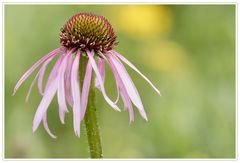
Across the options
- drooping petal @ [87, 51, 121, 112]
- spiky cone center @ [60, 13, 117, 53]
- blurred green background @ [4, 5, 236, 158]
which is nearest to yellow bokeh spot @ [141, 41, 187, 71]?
blurred green background @ [4, 5, 236, 158]

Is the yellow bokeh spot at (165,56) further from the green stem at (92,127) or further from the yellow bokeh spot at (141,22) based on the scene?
the green stem at (92,127)

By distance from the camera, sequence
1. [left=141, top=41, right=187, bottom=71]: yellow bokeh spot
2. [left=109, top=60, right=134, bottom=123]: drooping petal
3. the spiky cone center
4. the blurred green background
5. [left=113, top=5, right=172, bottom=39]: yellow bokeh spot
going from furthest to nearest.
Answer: [left=113, top=5, right=172, bottom=39]: yellow bokeh spot < [left=141, top=41, right=187, bottom=71]: yellow bokeh spot < the blurred green background < the spiky cone center < [left=109, top=60, right=134, bottom=123]: drooping petal

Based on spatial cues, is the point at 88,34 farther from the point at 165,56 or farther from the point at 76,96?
the point at 165,56

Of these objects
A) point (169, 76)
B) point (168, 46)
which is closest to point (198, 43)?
point (168, 46)

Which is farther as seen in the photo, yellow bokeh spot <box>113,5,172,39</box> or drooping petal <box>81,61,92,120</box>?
yellow bokeh spot <box>113,5,172,39</box>

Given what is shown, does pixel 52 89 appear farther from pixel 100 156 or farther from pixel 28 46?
pixel 28 46

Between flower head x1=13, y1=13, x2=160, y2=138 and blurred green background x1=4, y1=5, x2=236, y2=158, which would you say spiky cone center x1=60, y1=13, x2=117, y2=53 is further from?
blurred green background x1=4, y1=5, x2=236, y2=158
